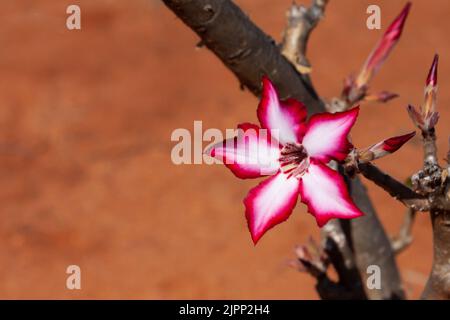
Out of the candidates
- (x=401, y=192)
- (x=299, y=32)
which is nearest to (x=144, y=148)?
(x=299, y=32)

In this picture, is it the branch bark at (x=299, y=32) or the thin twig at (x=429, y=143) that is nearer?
the thin twig at (x=429, y=143)

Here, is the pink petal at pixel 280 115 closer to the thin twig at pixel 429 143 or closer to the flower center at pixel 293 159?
the flower center at pixel 293 159

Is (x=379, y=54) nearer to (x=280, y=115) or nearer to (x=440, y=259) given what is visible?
(x=440, y=259)

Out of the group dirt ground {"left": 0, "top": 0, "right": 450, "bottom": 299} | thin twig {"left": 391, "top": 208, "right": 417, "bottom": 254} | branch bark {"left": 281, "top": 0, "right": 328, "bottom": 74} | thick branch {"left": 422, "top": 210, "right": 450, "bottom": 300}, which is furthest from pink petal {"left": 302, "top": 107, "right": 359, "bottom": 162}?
dirt ground {"left": 0, "top": 0, "right": 450, "bottom": 299}

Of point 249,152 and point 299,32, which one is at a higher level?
point 299,32

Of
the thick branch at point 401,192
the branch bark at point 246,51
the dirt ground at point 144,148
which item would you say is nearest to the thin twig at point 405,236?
the dirt ground at point 144,148

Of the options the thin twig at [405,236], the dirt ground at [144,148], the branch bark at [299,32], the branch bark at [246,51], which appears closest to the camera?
the branch bark at [246,51]
